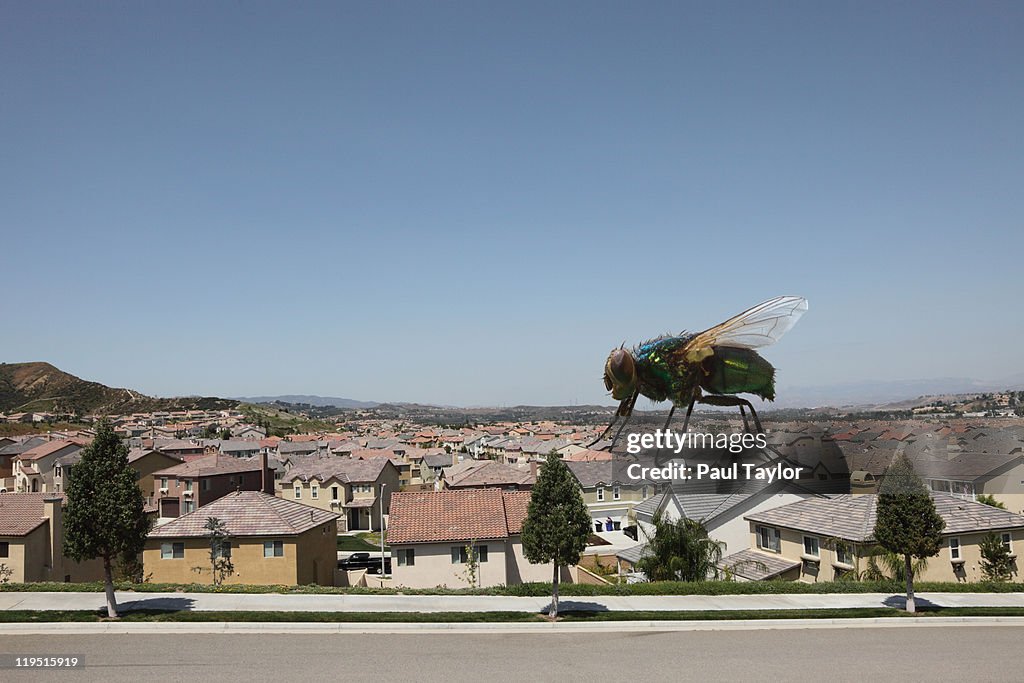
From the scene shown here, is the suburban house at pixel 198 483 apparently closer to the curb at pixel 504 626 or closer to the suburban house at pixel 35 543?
the suburban house at pixel 35 543

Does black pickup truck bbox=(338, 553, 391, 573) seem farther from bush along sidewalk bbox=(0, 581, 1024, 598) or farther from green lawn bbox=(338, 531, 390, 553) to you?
bush along sidewalk bbox=(0, 581, 1024, 598)

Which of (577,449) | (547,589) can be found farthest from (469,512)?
(577,449)

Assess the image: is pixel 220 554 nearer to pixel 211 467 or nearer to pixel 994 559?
pixel 994 559

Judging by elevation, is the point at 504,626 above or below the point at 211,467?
below

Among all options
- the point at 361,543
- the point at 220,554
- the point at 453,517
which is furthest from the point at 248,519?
the point at 361,543

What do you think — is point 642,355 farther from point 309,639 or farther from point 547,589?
point 547,589

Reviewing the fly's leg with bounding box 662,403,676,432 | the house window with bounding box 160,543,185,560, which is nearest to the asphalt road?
the fly's leg with bounding box 662,403,676,432
